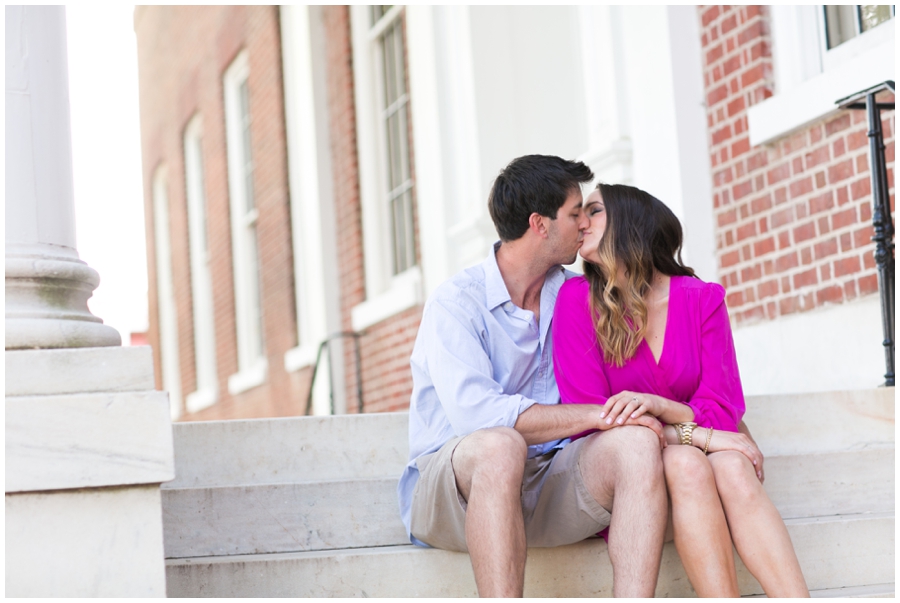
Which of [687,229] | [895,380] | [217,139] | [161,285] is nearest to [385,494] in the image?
[895,380]

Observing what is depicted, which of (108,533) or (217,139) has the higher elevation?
(217,139)

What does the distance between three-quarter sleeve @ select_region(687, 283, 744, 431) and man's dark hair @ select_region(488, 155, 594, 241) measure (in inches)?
18.6

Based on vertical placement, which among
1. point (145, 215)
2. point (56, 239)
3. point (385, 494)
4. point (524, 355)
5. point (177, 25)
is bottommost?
point (385, 494)

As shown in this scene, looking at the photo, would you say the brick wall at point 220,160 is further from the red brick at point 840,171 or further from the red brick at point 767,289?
the red brick at point 840,171

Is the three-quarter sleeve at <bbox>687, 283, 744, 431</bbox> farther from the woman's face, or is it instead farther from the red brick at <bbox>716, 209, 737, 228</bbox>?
the red brick at <bbox>716, 209, 737, 228</bbox>

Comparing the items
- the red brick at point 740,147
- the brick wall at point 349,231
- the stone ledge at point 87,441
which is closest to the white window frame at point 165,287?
the brick wall at point 349,231

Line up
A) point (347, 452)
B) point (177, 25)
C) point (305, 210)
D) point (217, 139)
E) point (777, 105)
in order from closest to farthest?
point (347, 452)
point (777, 105)
point (305, 210)
point (217, 139)
point (177, 25)

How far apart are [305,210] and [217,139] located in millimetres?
3180

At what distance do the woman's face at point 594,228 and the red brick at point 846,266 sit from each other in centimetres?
165

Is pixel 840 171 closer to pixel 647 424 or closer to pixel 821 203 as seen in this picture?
pixel 821 203

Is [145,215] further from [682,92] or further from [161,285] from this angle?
[682,92]

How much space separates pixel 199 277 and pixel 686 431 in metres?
11.1

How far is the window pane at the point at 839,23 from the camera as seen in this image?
4.61 meters

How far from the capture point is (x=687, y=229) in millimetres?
5039
